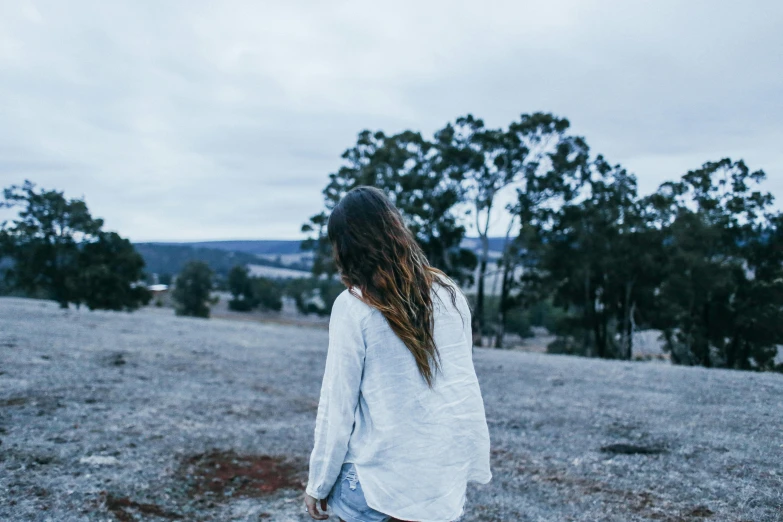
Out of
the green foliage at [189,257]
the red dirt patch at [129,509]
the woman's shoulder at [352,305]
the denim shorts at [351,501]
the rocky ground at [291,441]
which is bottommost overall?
the red dirt patch at [129,509]

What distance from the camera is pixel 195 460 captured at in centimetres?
519

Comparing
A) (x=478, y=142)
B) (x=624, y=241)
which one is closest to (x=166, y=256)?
(x=478, y=142)

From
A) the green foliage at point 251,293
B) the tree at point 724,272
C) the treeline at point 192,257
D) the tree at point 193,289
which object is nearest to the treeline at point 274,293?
the green foliage at point 251,293

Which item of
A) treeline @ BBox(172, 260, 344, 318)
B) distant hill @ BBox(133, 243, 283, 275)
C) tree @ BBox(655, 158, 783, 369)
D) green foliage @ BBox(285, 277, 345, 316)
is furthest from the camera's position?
distant hill @ BBox(133, 243, 283, 275)

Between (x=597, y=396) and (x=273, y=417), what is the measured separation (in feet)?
14.0

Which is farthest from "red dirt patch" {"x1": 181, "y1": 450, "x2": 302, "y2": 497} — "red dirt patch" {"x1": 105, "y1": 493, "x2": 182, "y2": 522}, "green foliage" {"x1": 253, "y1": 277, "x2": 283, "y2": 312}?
"green foliage" {"x1": 253, "y1": 277, "x2": 283, "y2": 312}

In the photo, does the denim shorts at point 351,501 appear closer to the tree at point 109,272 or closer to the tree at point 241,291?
the tree at point 109,272

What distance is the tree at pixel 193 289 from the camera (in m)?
47.9

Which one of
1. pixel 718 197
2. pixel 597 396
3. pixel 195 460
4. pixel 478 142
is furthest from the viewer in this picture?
pixel 478 142

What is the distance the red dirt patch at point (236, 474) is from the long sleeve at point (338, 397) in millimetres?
2982

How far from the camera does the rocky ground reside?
399 cm

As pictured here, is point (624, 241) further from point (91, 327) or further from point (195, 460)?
point (195, 460)

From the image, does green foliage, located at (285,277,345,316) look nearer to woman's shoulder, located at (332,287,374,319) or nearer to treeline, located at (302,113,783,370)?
treeline, located at (302,113,783,370)

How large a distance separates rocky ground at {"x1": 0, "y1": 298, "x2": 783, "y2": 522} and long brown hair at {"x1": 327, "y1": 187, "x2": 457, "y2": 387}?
8.60ft
